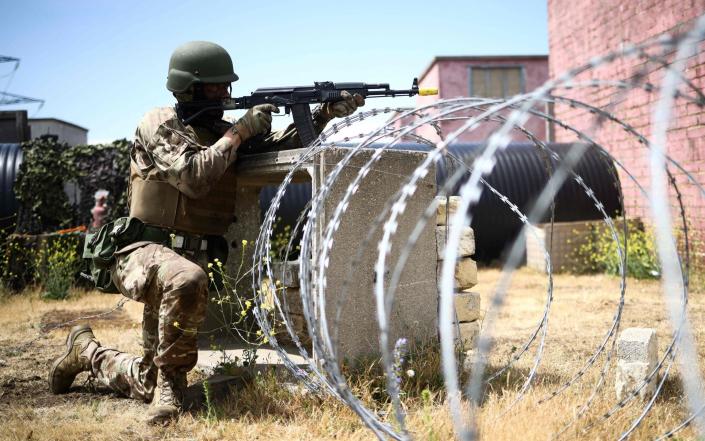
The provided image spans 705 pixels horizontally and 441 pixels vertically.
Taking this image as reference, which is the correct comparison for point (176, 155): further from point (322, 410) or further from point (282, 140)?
point (322, 410)

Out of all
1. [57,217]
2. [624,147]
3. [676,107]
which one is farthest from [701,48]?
[57,217]

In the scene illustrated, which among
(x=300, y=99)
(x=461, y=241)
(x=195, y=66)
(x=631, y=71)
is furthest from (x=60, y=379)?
(x=631, y=71)

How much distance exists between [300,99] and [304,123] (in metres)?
0.18

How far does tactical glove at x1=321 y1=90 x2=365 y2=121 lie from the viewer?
13.8 ft

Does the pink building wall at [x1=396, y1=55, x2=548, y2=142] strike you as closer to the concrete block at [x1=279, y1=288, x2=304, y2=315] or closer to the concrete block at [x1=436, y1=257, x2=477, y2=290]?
the concrete block at [x1=436, y1=257, x2=477, y2=290]

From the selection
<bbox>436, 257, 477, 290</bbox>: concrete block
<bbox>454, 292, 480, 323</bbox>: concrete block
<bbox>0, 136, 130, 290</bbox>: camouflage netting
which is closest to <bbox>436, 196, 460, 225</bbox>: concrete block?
<bbox>436, 257, 477, 290</bbox>: concrete block

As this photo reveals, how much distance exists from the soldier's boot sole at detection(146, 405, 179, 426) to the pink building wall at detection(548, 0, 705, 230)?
6466 millimetres

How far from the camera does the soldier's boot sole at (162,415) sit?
10.6ft

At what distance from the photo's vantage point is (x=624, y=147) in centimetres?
1008

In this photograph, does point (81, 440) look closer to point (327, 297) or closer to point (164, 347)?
point (164, 347)

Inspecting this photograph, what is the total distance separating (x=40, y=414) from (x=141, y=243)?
1.08m

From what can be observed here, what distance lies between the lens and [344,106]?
4.21 meters

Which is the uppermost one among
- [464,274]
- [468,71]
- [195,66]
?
[468,71]

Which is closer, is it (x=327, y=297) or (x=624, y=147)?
(x=327, y=297)
